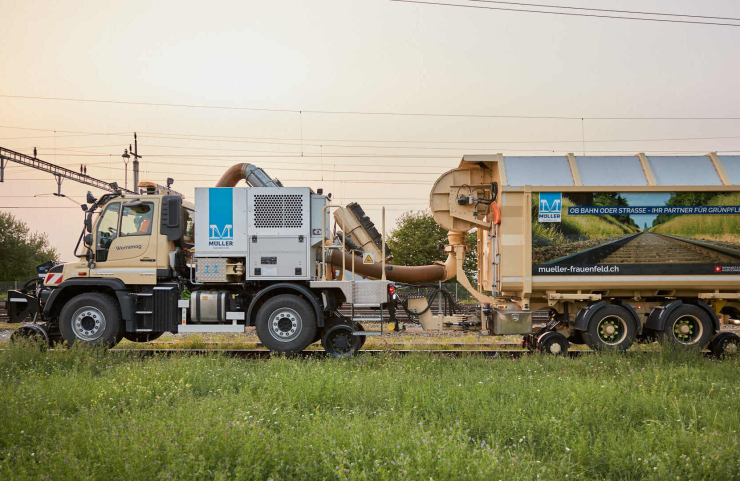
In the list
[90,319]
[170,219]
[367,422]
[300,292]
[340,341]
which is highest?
[170,219]

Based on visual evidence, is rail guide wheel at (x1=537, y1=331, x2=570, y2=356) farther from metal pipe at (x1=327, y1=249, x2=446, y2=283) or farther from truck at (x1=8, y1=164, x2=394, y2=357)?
truck at (x1=8, y1=164, x2=394, y2=357)

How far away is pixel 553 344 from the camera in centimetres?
1054

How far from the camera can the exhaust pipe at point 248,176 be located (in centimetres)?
1176

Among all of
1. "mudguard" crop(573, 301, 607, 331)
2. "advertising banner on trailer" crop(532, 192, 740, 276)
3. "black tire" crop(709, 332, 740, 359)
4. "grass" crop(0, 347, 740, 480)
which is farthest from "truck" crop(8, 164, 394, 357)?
"black tire" crop(709, 332, 740, 359)

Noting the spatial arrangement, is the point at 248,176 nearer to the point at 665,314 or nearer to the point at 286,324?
the point at 286,324

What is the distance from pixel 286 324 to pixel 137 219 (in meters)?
3.61

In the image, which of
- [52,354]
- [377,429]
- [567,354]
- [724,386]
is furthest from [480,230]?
[52,354]

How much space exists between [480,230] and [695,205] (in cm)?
420

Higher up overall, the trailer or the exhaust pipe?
the exhaust pipe

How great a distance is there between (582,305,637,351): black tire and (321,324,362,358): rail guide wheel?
4.44 metres

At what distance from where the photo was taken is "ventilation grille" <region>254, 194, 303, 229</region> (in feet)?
34.2

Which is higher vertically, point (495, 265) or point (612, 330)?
point (495, 265)

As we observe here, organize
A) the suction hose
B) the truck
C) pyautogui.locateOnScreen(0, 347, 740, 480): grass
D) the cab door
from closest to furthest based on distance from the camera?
1. pyautogui.locateOnScreen(0, 347, 740, 480): grass
2. the truck
3. the cab door
4. the suction hose

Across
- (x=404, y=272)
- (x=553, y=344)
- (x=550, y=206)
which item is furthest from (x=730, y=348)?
(x=404, y=272)
